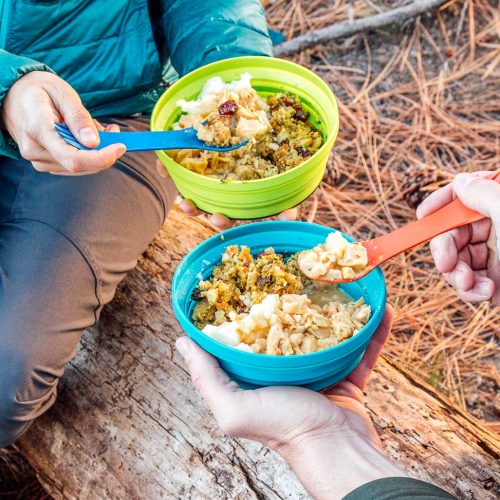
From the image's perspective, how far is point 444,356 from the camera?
2166 millimetres

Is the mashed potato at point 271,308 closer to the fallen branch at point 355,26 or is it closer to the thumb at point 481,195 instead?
the thumb at point 481,195

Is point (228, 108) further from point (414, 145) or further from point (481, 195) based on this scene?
point (414, 145)

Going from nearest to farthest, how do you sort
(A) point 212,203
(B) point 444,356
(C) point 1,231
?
(A) point 212,203, (C) point 1,231, (B) point 444,356

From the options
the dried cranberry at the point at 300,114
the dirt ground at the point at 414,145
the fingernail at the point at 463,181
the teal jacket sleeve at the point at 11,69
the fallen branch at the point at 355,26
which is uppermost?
the teal jacket sleeve at the point at 11,69

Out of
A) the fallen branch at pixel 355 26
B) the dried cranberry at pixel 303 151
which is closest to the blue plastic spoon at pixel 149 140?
the dried cranberry at pixel 303 151

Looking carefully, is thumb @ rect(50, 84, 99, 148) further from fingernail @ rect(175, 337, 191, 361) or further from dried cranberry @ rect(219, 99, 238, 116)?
fingernail @ rect(175, 337, 191, 361)

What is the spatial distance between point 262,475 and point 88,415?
54 centimetres

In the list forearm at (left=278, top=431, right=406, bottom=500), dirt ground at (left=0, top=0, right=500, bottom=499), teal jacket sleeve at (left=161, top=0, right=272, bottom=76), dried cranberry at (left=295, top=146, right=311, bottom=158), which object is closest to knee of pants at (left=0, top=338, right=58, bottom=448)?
dirt ground at (left=0, top=0, right=500, bottom=499)

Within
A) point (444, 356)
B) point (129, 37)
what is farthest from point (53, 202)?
point (444, 356)

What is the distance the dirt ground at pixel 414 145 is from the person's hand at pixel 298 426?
81 cm

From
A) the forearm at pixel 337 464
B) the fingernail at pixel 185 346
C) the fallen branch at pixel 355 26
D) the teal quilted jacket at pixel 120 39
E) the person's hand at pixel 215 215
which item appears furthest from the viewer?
the fallen branch at pixel 355 26

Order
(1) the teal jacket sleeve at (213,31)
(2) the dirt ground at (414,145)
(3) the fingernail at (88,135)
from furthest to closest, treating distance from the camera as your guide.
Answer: (2) the dirt ground at (414,145)
(1) the teal jacket sleeve at (213,31)
(3) the fingernail at (88,135)

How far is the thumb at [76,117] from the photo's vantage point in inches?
59.2

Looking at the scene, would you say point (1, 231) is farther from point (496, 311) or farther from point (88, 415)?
point (496, 311)
